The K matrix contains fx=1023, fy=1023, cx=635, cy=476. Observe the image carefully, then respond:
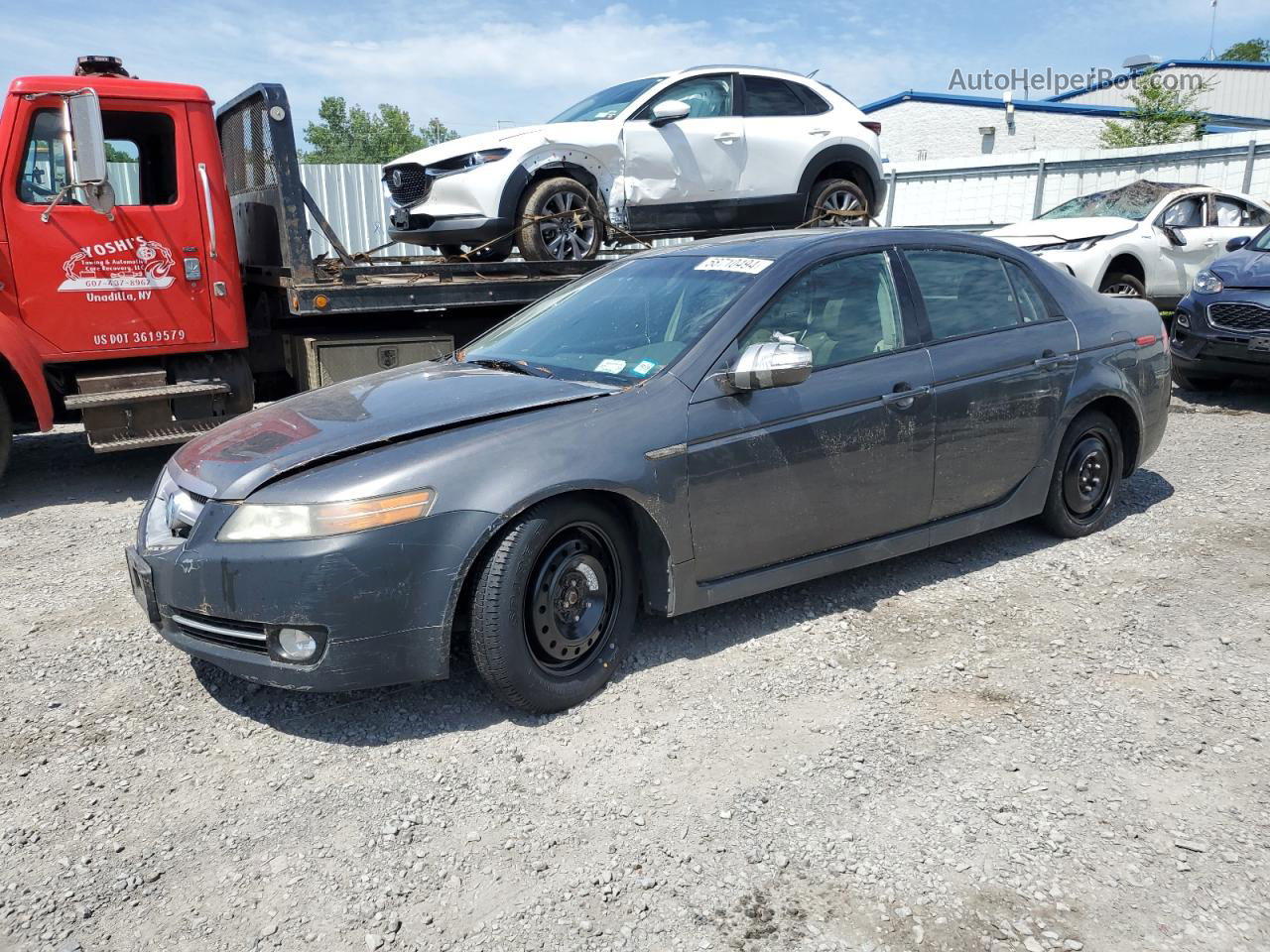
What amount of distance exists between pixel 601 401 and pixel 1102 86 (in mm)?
39999

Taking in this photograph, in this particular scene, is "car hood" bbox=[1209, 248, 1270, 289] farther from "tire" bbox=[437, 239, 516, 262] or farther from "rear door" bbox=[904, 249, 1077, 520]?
"tire" bbox=[437, 239, 516, 262]

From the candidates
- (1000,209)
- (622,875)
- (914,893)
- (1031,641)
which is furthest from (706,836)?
(1000,209)

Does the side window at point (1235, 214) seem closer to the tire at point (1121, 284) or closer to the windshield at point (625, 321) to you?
the tire at point (1121, 284)

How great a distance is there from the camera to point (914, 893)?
2.56 meters

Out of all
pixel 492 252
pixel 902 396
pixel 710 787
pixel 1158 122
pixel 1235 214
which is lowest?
pixel 710 787

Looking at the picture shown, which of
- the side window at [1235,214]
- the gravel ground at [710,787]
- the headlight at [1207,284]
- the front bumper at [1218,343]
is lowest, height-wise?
the gravel ground at [710,787]

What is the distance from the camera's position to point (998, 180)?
2038 centimetres

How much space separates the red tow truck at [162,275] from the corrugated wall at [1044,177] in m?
13.6

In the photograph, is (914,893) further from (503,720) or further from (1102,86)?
(1102,86)

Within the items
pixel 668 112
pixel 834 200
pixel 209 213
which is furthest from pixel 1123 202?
pixel 209 213

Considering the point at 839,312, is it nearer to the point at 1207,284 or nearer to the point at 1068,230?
the point at 1207,284

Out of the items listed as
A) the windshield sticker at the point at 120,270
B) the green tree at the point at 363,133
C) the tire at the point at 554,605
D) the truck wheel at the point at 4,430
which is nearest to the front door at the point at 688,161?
the windshield sticker at the point at 120,270

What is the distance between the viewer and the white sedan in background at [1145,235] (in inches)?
442

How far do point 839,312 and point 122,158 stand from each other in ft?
16.1
